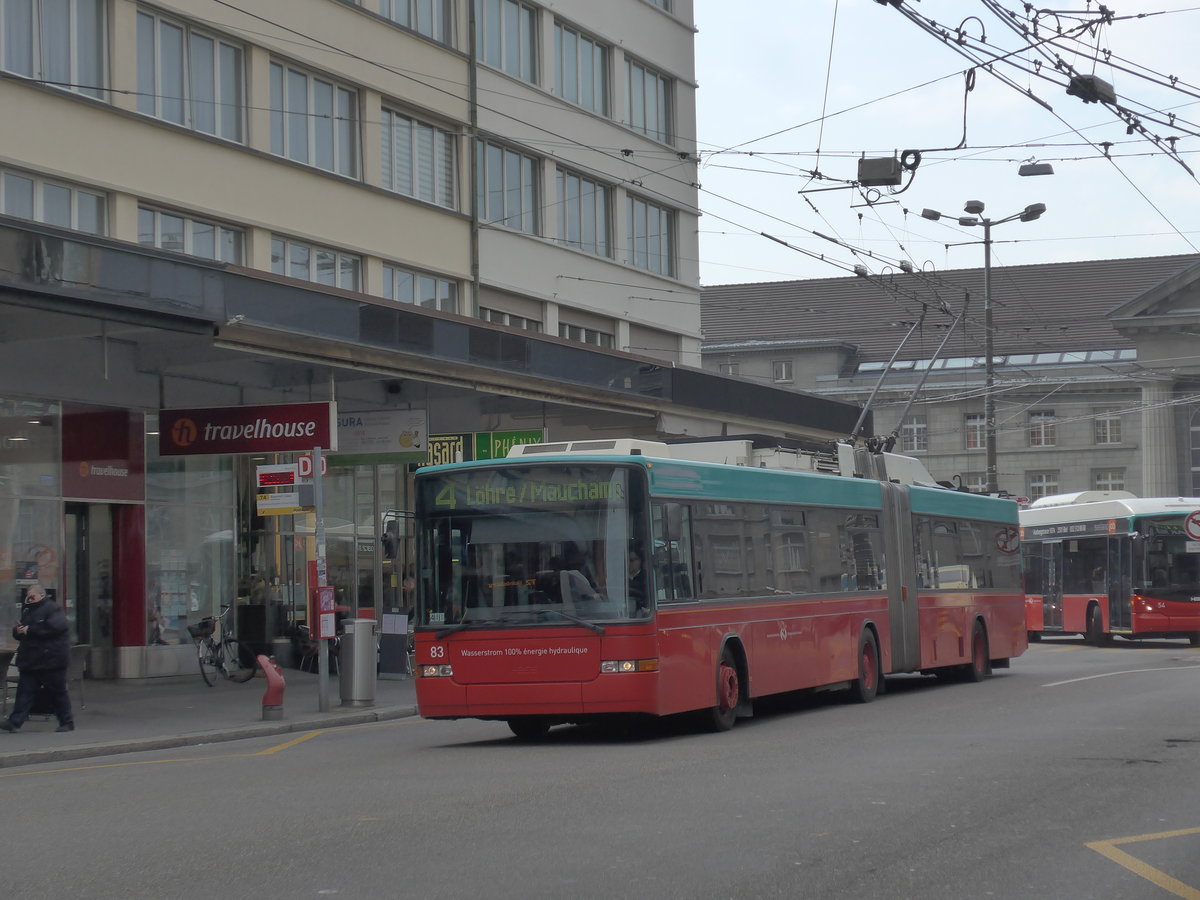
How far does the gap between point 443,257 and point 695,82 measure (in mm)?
11629

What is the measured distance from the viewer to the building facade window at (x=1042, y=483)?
254 feet

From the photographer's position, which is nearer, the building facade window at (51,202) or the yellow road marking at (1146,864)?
the yellow road marking at (1146,864)

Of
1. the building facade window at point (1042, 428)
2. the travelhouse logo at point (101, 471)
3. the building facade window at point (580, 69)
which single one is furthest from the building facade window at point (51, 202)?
the building facade window at point (1042, 428)

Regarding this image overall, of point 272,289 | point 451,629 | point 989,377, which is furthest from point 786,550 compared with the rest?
point 989,377

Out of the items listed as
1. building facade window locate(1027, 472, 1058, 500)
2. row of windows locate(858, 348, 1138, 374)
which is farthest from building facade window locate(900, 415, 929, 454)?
building facade window locate(1027, 472, 1058, 500)

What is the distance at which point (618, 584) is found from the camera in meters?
14.1

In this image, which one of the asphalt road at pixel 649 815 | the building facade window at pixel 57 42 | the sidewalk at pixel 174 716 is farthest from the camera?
the building facade window at pixel 57 42

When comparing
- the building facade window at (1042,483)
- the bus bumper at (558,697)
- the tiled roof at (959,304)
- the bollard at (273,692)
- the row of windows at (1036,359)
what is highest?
the tiled roof at (959,304)

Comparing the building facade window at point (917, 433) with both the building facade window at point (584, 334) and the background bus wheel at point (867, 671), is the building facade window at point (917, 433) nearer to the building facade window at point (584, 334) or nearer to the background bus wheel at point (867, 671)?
the building facade window at point (584, 334)

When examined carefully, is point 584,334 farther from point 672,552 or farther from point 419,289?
point 672,552

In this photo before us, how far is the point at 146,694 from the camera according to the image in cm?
2177

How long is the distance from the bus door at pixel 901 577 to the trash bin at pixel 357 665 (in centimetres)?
632

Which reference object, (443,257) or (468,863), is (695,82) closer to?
(443,257)

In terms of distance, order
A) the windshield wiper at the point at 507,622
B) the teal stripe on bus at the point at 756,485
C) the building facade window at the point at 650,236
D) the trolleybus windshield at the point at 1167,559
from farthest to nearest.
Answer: the building facade window at the point at 650,236
the trolleybus windshield at the point at 1167,559
the teal stripe on bus at the point at 756,485
the windshield wiper at the point at 507,622
